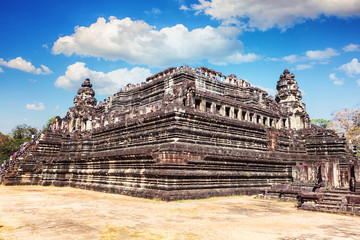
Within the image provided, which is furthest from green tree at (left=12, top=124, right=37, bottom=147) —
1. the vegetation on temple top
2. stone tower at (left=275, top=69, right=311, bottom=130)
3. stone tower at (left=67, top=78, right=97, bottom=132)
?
stone tower at (left=275, top=69, right=311, bottom=130)

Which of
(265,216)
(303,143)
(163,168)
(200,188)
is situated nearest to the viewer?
(265,216)

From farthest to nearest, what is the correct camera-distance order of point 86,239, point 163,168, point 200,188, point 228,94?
point 228,94 → point 200,188 → point 163,168 → point 86,239

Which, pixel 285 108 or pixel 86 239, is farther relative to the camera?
pixel 285 108

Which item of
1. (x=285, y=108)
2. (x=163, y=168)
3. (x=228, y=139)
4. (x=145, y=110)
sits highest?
(x=285, y=108)

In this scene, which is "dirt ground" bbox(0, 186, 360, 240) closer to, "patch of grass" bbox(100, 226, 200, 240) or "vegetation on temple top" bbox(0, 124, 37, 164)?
"patch of grass" bbox(100, 226, 200, 240)

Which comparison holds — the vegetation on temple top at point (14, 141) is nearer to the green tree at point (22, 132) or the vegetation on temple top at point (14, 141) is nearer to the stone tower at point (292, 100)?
the green tree at point (22, 132)

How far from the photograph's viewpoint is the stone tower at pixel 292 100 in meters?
34.0

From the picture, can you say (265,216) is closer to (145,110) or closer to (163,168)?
(163,168)

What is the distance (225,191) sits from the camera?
61.3 ft

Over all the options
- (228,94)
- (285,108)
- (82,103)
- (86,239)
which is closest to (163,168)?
(86,239)

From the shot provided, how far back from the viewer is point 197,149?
719 inches

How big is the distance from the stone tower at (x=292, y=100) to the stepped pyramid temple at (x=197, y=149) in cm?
12

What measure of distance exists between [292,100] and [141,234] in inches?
1269

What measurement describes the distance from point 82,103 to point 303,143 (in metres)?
31.7
